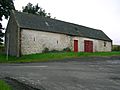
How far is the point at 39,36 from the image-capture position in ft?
124

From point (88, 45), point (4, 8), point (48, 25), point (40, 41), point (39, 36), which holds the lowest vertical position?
point (88, 45)

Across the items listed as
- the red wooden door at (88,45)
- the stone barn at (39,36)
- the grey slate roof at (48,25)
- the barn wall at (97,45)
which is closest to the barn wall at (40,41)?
the stone barn at (39,36)

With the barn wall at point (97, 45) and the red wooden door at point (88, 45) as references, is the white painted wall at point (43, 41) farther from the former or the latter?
the red wooden door at point (88, 45)

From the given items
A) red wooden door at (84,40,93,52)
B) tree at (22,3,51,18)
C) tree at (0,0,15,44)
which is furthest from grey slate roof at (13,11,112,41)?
tree at (22,3,51,18)

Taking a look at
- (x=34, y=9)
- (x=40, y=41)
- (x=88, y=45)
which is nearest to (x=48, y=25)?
(x=40, y=41)

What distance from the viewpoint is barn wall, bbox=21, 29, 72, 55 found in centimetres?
3603

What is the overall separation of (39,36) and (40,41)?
80 centimetres

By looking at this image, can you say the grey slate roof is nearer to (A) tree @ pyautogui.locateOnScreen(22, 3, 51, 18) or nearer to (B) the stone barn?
(B) the stone barn

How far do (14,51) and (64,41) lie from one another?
9.23 metres

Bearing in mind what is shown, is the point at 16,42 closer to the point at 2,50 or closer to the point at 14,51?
the point at 14,51

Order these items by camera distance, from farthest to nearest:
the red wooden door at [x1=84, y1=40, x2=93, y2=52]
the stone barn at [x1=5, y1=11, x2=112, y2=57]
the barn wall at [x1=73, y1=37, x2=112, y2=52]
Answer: the red wooden door at [x1=84, y1=40, x2=93, y2=52], the barn wall at [x1=73, y1=37, x2=112, y2=52], the stone barn at [x1=5, y1=11, x2=112, y2=57]

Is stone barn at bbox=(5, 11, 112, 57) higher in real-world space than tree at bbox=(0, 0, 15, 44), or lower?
lower

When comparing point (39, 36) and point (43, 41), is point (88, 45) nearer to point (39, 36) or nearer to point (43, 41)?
point (43, 41)

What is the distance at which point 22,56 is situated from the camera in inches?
1374
